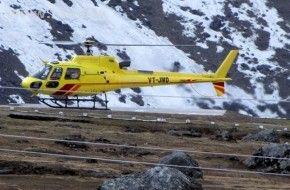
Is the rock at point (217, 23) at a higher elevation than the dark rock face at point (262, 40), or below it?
higher

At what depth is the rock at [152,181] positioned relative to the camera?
1238 cm

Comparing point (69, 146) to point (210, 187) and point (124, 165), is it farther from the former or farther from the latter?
point (210, 187)

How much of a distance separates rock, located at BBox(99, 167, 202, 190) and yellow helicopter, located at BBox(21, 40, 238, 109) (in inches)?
693

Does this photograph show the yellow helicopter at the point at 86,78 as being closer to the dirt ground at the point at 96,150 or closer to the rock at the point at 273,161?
the dirt ground at the point at 96,150

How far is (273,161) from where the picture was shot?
2006cm

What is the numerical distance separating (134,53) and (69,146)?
70253 mm

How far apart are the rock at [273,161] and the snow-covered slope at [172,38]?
45.1 m

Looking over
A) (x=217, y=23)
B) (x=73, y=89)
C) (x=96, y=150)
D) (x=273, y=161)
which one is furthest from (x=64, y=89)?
(x=217, y=23)

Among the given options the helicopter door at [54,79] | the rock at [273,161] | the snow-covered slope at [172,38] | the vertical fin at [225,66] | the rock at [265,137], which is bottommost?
the rock at [273,161]

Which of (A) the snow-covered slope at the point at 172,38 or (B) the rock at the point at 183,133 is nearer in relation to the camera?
(B) the rock at the point at 183,133

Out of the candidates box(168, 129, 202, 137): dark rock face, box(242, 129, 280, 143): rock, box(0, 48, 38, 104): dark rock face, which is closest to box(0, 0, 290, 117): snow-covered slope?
box(0, 48, 38, 104): dark rock face

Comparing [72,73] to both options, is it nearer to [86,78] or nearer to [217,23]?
[86,78]

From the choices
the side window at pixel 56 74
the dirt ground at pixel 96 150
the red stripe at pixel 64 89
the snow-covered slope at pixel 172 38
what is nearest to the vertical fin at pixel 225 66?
the dirt ground at pixel 96 150

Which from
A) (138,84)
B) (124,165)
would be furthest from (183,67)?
(124,165)
